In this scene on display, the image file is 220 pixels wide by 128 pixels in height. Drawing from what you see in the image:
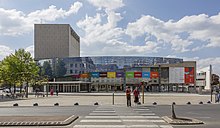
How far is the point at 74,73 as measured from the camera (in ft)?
364

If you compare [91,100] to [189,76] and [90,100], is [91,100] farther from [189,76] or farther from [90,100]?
[189,76]

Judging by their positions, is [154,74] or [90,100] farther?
[154,74]

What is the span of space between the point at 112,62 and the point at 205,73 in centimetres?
6303

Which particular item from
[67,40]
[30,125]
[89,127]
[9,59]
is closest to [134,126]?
[89,127]

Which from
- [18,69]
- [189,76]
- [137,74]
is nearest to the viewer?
[18,69]

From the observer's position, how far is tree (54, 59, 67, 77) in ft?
370

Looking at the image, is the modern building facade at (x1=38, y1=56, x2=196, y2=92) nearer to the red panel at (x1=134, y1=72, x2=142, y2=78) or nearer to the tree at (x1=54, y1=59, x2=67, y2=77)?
the red panel at (x1=134, y1=72, x2=142, y2=78)

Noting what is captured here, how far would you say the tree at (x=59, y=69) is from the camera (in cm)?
11269

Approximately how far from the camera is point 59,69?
372 ft

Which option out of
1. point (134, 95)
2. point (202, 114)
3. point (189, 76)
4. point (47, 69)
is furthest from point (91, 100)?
point (47, 69)

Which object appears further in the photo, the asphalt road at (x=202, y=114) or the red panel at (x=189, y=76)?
the red panel at (x=189, y=76)

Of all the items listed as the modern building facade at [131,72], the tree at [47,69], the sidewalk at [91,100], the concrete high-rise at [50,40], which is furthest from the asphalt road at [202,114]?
the concrete high-rise at [50,40]

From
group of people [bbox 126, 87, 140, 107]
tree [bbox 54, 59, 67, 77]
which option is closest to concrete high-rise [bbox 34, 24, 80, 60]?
tree [bbox 54, 59, 67, 77]

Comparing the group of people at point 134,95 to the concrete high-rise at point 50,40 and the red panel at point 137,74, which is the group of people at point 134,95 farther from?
the concrete high-rise at point 50,40
